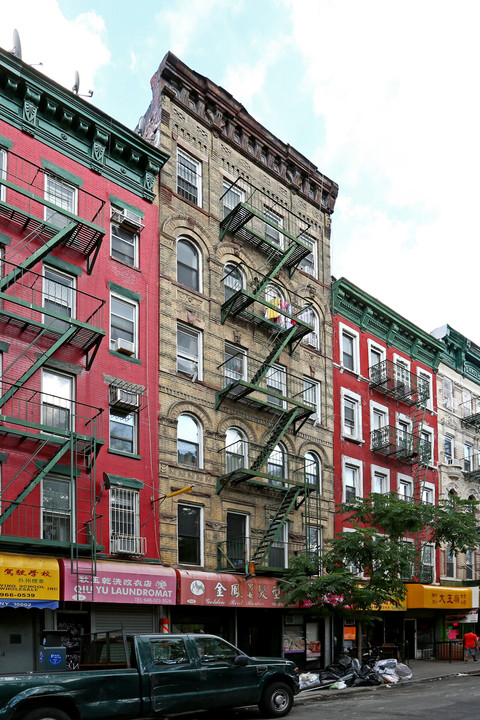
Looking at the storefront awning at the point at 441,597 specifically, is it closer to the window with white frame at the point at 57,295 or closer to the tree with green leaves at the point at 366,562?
the tree with green leaves at the point at 366,562

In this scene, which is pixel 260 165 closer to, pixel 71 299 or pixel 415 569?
pixel 71 299

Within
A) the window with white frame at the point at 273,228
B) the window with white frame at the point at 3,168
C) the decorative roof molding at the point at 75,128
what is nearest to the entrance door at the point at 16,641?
the window with white frame at the point at 3,168

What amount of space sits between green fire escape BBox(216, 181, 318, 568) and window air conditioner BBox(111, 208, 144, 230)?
12.9ft

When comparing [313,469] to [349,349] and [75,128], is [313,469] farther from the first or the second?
[75,128]

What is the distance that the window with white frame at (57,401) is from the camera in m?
19.3

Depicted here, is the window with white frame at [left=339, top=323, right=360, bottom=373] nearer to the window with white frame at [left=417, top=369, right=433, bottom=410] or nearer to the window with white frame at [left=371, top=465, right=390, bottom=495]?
the window with white frame at [left=371, top=465, right=390, bottom=495]

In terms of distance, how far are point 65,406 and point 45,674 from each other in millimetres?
9601

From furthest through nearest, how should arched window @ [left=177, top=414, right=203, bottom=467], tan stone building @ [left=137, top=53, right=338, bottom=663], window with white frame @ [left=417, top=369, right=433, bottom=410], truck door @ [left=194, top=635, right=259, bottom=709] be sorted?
window with white frame @ [left=417, top=369, right=433, bottom=410], arched window @ [left=177, top=414, right=203, bottom=467], tan stone building @ [left=137, top=53, right=338, bottom=663], truck door @ [left=194, top=635, right=259, bottom=709]

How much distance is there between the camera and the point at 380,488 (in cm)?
3244

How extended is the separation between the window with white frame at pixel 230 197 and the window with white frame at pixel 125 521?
11509 mm

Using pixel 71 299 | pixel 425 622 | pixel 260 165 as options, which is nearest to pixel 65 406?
pixel 71 299

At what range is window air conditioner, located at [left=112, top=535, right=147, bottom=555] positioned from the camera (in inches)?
780

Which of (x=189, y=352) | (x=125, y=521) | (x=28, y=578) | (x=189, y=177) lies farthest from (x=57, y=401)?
(x=189, y=177)

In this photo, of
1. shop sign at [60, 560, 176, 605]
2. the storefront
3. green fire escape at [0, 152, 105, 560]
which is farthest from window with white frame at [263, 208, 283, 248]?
the storefront
